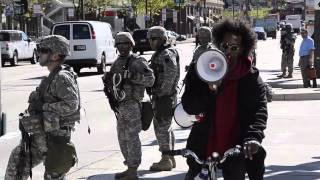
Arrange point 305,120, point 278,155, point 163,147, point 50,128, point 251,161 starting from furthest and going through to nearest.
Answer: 1. point 305,120
2. point 278,155
3. point 163,147
4. point 50,128
5. point 251,161

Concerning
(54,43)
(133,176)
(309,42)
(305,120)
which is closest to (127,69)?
(133,176)

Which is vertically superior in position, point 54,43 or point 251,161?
point 54,43

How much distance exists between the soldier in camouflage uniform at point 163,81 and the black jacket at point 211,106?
360 centimetres

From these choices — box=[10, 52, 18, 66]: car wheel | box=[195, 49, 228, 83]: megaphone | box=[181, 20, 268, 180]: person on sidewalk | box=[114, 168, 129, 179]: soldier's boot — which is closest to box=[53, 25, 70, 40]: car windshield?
box=[10, 52, 18, 66]: car wheel

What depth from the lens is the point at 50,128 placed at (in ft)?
17.2

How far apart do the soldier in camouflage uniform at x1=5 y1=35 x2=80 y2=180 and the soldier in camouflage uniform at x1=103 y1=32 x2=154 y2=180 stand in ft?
5.94

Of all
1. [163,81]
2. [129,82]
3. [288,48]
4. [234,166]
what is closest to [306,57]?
[288,48]

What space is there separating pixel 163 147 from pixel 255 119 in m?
3.88

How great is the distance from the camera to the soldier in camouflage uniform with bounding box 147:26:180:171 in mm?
7805

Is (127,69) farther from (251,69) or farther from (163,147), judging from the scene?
(251,69)

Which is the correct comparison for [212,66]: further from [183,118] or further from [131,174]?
[131,174]

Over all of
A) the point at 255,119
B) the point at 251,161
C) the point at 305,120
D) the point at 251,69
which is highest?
the point at 251,69

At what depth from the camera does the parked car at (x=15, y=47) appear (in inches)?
1297

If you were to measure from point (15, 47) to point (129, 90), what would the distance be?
2763 cm
